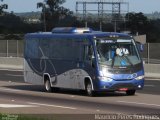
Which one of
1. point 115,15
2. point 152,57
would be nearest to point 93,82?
point 152,57

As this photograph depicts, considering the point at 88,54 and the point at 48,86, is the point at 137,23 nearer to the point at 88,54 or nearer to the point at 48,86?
the point at 48,86

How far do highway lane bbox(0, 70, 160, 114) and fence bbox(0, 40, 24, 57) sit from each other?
88.2 feet

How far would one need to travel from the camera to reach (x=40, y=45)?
1089 inches

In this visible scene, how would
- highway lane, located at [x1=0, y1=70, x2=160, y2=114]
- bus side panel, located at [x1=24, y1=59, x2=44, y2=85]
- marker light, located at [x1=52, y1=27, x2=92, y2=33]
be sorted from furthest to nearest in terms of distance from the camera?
1. bus side panel, located at [x1=24, y1=59, x2=44, y2=85]
2. marker light, located at [x1=52, y1=27, x2=92, y2=33]
3. highway lane, located at [x1=0, y1=70, x2=160, y2=114]

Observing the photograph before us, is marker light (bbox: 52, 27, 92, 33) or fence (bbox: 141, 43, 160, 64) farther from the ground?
marker light (bbox: 52, 27, 92, 33)

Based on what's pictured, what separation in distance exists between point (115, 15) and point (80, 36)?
63133 millimetres

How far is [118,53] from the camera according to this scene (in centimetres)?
2398

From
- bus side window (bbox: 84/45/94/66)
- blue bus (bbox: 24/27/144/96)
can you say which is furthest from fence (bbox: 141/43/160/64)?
bus side window (bbox: 84/45/94/66)

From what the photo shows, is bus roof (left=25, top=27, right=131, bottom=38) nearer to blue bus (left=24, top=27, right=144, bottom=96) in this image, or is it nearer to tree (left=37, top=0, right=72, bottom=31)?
blue bus (left=24, top=27, right=144, bottom=96)

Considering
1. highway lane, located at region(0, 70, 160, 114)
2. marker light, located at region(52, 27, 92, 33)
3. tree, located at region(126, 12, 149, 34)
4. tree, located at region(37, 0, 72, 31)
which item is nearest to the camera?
highway lane, located at region(0, 70, 160, 114)

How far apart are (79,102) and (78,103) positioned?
1.44 ft

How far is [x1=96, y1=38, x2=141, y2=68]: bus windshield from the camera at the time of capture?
78.0 feet

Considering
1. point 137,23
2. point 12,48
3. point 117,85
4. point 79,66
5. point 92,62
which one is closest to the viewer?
point 117,85

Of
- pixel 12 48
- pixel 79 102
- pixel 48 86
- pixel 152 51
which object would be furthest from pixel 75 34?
Answer: pixel 12 48
